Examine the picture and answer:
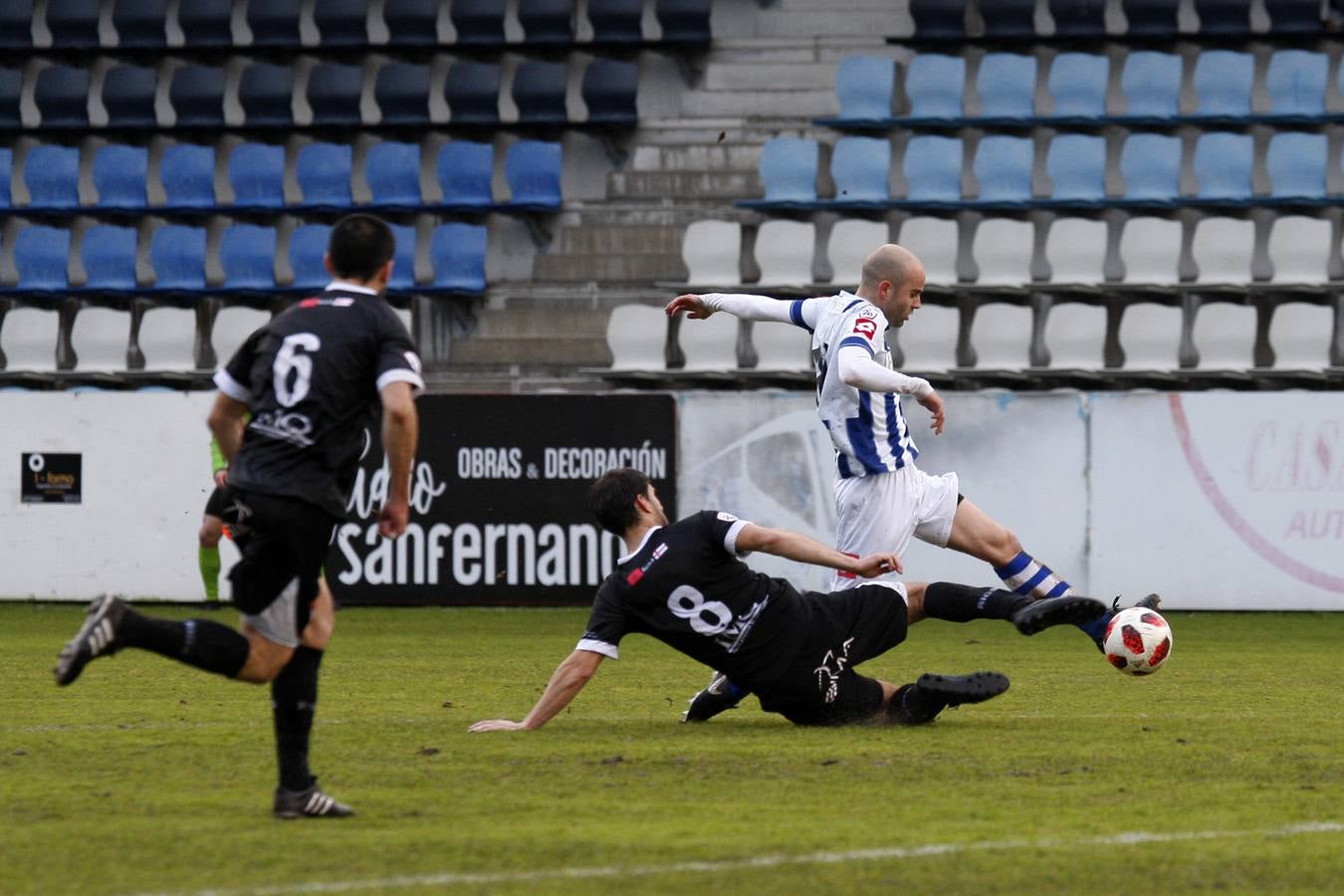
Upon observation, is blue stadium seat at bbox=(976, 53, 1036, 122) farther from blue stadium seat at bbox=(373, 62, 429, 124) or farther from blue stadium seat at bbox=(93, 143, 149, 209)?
blue stadium seat at bbox=(93, 143, 149, 209)

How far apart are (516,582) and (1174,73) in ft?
28.1

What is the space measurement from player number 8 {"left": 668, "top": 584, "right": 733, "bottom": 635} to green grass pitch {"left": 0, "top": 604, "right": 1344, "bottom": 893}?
1.43 feet

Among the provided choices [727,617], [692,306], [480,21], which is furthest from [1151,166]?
[727,617]

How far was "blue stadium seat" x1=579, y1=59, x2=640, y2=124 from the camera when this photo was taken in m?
21.1

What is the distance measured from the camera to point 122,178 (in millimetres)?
21375

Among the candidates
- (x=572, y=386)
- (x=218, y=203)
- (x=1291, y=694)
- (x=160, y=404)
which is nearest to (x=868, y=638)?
(x=1291, y=694)

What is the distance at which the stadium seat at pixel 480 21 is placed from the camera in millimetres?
21656

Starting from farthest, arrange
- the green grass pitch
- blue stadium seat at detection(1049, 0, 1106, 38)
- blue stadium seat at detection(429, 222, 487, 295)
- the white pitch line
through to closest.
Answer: blue stadium seat at detection(1049, 0, 1106, 38)
blue stadium seat at detection(429, 222, 487, 295)
the green grass pitch
the white pitch line

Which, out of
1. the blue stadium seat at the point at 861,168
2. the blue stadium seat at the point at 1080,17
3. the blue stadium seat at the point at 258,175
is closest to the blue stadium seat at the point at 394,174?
the blue stadium seat at the point at 258,175

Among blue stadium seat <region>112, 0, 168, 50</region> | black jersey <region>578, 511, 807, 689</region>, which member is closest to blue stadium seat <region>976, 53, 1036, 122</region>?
blue stadium seat <region>112, 0, 168, 50</region>

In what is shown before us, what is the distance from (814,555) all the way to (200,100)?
635 inches

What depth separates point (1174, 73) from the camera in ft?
64.6

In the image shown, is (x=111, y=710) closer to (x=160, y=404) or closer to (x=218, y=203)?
(x=160, y=404)

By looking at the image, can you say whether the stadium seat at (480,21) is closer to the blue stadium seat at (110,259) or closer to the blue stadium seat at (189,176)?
the blue stadium seat at (189,176)
